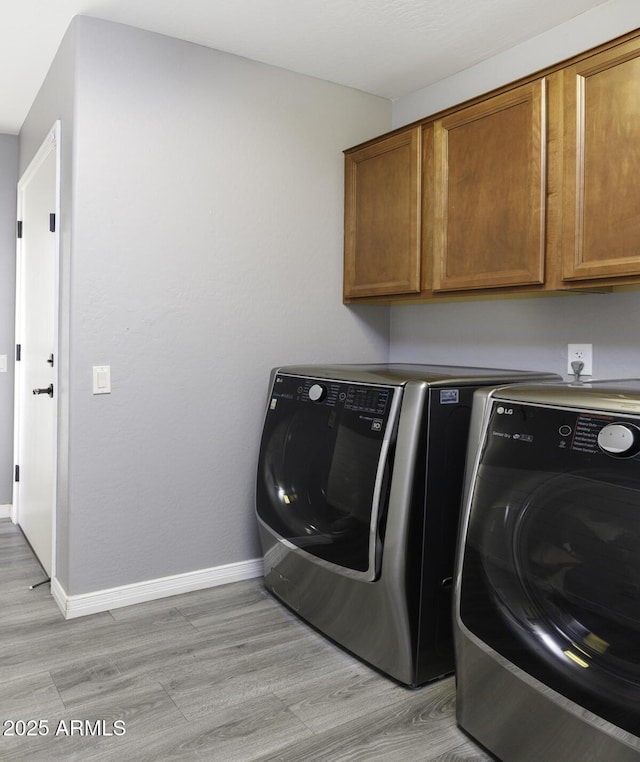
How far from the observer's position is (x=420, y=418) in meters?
1.94

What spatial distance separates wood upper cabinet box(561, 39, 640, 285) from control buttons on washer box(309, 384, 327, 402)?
94 cm

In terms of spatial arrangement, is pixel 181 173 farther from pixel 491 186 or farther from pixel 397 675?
pixel 397 675

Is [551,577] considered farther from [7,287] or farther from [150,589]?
[7,287]

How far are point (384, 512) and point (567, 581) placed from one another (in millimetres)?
660

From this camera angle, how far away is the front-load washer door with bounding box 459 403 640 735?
1.33 metres

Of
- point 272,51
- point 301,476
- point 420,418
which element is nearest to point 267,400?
point 301,476

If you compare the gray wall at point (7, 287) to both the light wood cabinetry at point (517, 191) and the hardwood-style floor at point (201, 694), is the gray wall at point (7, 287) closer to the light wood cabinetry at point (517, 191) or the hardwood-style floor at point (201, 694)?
the hardwood-style floor at point (201, 694)

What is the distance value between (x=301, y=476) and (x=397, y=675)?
2.59ft

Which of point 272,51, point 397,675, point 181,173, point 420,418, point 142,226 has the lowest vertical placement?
point 397,675

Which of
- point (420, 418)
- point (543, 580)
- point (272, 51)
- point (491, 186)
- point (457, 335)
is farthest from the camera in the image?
point (457, 335)

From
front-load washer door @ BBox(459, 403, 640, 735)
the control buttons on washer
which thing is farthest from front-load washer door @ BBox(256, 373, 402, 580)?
front-load washer door @ BBox(459, 403, 640, 735)

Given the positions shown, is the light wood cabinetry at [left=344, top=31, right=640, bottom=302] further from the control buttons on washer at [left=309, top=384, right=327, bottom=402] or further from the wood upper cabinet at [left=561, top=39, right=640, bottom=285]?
the control buttons on washer at [left=309, top=384, right=327, bottom=402]

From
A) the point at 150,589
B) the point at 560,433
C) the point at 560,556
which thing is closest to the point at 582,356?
the point at 560,433

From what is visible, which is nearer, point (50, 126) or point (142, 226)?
point (142, 226)
